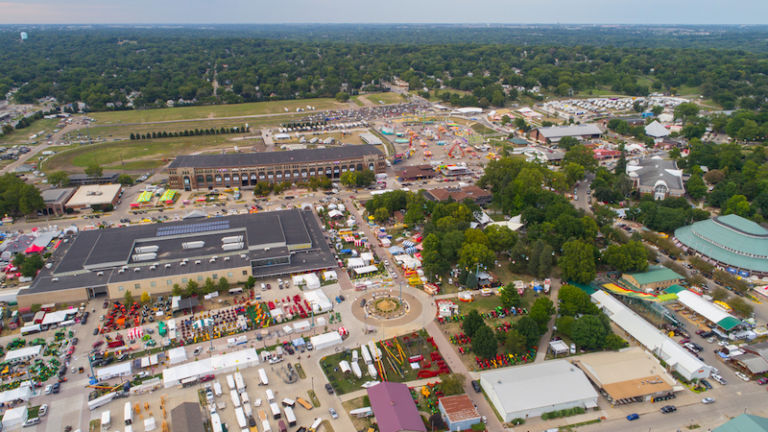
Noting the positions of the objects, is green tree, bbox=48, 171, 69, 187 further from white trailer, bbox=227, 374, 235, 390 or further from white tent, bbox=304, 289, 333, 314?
white trailer, bbox=227, 374, 235, 390

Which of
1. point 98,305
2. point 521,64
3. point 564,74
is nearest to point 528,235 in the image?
point 98,305

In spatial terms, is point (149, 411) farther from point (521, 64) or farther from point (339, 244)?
point (521, 64)

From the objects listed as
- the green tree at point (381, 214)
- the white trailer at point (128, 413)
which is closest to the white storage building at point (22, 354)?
the white trailer at point (128, 413)

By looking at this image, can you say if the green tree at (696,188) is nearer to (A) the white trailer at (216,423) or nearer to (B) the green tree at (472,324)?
(B) the green tree at (472,324)

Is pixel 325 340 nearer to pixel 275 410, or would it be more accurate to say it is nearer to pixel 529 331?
pixel 275 410

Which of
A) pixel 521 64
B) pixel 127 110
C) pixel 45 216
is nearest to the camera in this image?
pixel 45 216

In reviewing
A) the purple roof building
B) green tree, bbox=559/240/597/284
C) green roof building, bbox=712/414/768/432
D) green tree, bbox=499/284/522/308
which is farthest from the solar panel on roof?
green roof building, bbox=712/414/768/432

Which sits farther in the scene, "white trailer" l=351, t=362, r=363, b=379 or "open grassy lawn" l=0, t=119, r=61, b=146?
"open grassy lawn" l=0, t=119, r=61, b=146
